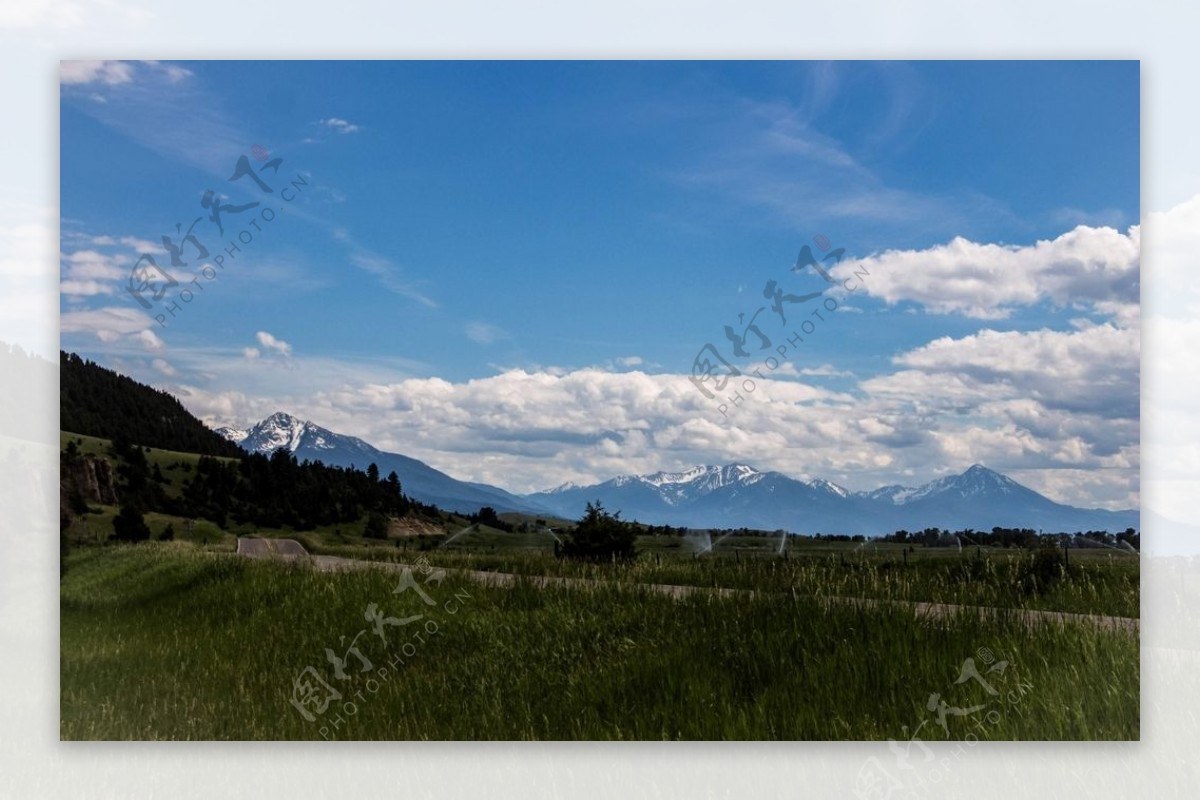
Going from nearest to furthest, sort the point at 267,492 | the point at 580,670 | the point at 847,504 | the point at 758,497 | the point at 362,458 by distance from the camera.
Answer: the point at 580,670 < the point at 758,497 < the point at 847,504 < the point at 362,458 < the point at 267,492

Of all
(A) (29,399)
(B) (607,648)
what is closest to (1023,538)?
(B) (607,648)

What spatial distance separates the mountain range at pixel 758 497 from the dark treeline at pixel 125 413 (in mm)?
319

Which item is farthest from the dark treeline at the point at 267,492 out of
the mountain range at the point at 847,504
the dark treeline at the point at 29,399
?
the mountain range at the point at 847,504

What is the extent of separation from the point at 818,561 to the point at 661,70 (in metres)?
4.55

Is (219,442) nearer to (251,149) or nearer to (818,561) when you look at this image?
(251,149)

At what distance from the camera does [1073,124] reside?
845 centimetres

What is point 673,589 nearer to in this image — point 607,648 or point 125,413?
point 607,648

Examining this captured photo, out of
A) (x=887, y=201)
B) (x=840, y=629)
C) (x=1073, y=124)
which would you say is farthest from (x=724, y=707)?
(x=1073, y=124)

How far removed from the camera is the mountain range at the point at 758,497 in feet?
26.9

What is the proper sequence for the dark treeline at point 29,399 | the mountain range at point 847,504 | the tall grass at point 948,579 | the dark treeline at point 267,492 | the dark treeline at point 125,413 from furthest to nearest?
1. the dark treeline at point 267,492
2. the dark treeline at point 29,399
3. the dark treeline at point 125,413
4. the mountain range at point 847,504
5. the tall grass at point 948,579

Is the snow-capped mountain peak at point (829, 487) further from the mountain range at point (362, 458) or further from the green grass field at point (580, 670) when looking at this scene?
the mountain range at point (362, 458)

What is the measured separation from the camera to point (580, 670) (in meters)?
7.39

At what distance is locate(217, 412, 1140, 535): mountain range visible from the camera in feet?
26.9

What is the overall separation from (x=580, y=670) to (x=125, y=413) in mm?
5133
